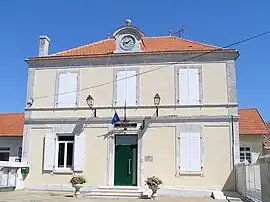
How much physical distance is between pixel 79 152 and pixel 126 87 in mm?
3572

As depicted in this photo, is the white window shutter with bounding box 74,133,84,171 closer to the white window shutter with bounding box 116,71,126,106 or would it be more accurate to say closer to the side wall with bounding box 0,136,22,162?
the white window shutter with bounding box 116,71,126,106

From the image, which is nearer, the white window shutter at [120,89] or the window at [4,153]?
the white window shutter at [120,89]

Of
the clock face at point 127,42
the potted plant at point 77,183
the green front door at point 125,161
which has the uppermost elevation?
the clock face at point 127,42

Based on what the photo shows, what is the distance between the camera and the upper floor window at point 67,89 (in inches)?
650

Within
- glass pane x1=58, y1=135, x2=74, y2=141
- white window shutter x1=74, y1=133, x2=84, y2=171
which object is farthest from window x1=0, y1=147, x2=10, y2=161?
white window shutter x1=74, y1=133, x2=84, y2=171

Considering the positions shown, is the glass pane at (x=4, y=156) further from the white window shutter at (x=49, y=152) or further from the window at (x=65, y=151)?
the window at (x=65, y=151)

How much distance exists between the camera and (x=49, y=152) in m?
16.0

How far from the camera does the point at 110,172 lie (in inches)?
611

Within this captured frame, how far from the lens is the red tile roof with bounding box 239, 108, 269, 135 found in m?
→ 20.8

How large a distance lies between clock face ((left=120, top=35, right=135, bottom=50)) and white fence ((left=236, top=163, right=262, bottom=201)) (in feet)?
23.2

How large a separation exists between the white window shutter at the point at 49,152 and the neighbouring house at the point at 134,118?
0.04 meters

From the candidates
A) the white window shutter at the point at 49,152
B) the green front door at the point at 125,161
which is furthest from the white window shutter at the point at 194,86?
the white window shutter at the point at 49,152

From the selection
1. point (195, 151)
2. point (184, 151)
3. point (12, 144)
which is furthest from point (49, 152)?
point (12, 144)

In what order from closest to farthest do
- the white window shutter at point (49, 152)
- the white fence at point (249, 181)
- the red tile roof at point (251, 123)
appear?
the white fence at point (249, 181) < the white window shutter at point (49, 152) < the red tile roof at point (251, 123)
